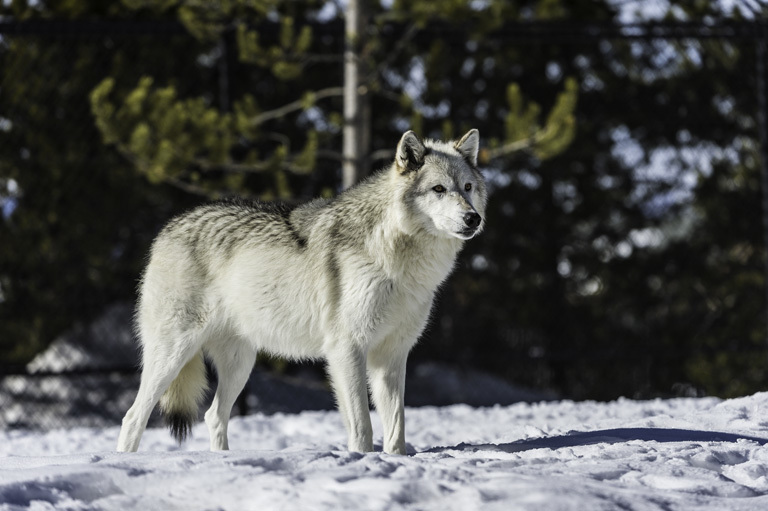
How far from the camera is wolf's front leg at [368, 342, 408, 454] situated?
425cm

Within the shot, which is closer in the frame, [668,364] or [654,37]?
[654,37]

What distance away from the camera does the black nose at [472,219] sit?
3.87 metres

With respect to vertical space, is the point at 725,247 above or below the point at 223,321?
above

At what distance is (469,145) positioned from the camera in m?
4.38

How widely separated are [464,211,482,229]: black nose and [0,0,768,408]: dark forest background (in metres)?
3.74

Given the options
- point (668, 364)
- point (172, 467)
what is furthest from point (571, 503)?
point (668, 364)

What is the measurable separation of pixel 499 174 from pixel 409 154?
4.66 metres

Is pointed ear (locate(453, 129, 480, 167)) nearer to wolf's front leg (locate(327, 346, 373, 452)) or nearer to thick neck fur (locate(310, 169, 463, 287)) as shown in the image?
thick neck fur (locate(310, 169, 463, 287))

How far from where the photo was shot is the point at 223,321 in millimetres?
4441

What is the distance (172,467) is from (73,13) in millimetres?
6621

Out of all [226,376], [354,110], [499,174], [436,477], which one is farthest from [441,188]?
[499,174]

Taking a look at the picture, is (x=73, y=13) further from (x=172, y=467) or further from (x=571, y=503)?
(x=571, y=503)

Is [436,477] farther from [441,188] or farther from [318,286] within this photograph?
[441,188]

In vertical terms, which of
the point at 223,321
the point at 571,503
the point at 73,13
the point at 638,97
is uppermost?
the point at 73,13
